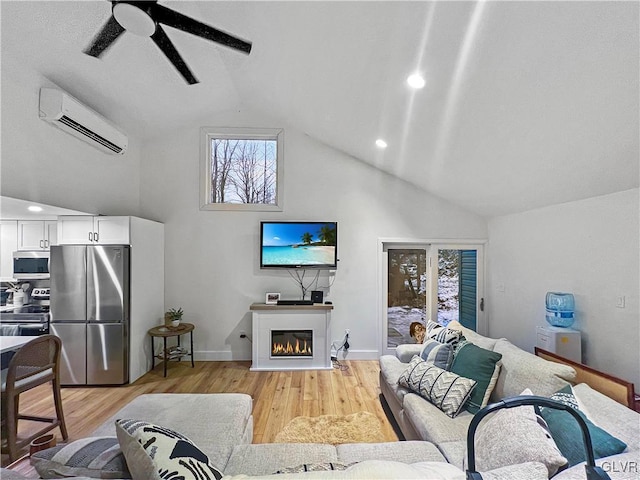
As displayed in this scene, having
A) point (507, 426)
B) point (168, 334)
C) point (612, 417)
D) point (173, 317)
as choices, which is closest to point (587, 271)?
point (612, 417)

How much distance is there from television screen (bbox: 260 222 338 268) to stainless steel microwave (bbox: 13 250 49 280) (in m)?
2.69

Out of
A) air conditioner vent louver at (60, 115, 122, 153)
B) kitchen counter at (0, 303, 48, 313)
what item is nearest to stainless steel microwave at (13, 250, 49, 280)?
kitchen counter at (0, 303, 48, 313)

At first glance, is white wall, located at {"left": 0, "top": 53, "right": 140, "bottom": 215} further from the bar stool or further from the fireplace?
the fireplace

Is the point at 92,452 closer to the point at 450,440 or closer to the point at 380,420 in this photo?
the point at 450,440

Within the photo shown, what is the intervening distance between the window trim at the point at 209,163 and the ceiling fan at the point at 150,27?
2.49 metres

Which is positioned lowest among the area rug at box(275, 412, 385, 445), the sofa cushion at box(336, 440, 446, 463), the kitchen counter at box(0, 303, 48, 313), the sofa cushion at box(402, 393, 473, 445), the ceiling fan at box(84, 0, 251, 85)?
the area rug at box(275, 412, 385, 445)

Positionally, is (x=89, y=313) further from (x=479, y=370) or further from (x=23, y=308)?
(x=479, y=370)

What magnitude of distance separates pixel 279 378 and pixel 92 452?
287cm

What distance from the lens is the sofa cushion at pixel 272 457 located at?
1516 mm

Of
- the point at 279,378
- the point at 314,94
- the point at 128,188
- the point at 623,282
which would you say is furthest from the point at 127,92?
the point at 623,282

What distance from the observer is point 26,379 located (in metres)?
2.36

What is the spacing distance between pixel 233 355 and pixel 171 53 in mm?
3857

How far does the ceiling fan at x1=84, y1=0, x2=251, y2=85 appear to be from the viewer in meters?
1.73

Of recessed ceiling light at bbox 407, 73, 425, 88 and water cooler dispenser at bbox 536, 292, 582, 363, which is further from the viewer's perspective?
water cooler dispenser at bbox 536, 292, 582, 363
